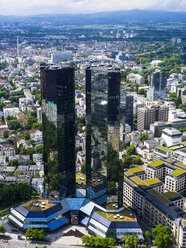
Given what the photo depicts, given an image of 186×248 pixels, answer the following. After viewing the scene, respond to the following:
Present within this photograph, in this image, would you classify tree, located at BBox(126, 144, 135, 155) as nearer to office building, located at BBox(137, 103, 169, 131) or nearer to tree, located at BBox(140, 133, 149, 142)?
tree, located at BBox(140, 133, 149, 142)

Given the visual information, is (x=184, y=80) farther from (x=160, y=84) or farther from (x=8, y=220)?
(x=8, y=220)

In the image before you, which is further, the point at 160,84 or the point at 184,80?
the point at 184,80

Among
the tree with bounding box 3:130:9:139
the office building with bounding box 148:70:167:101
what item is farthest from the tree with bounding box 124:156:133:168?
the office building with bounding box 148:70:167:101

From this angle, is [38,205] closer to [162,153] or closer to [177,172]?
[177,172]

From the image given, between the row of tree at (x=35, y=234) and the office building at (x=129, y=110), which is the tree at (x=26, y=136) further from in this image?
the row of tree at (x=35, y=234)

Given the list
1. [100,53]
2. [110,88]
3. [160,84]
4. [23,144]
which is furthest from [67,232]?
[100,53]

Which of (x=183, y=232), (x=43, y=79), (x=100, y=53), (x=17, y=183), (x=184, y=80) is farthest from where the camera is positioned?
(x=100, y=53)
